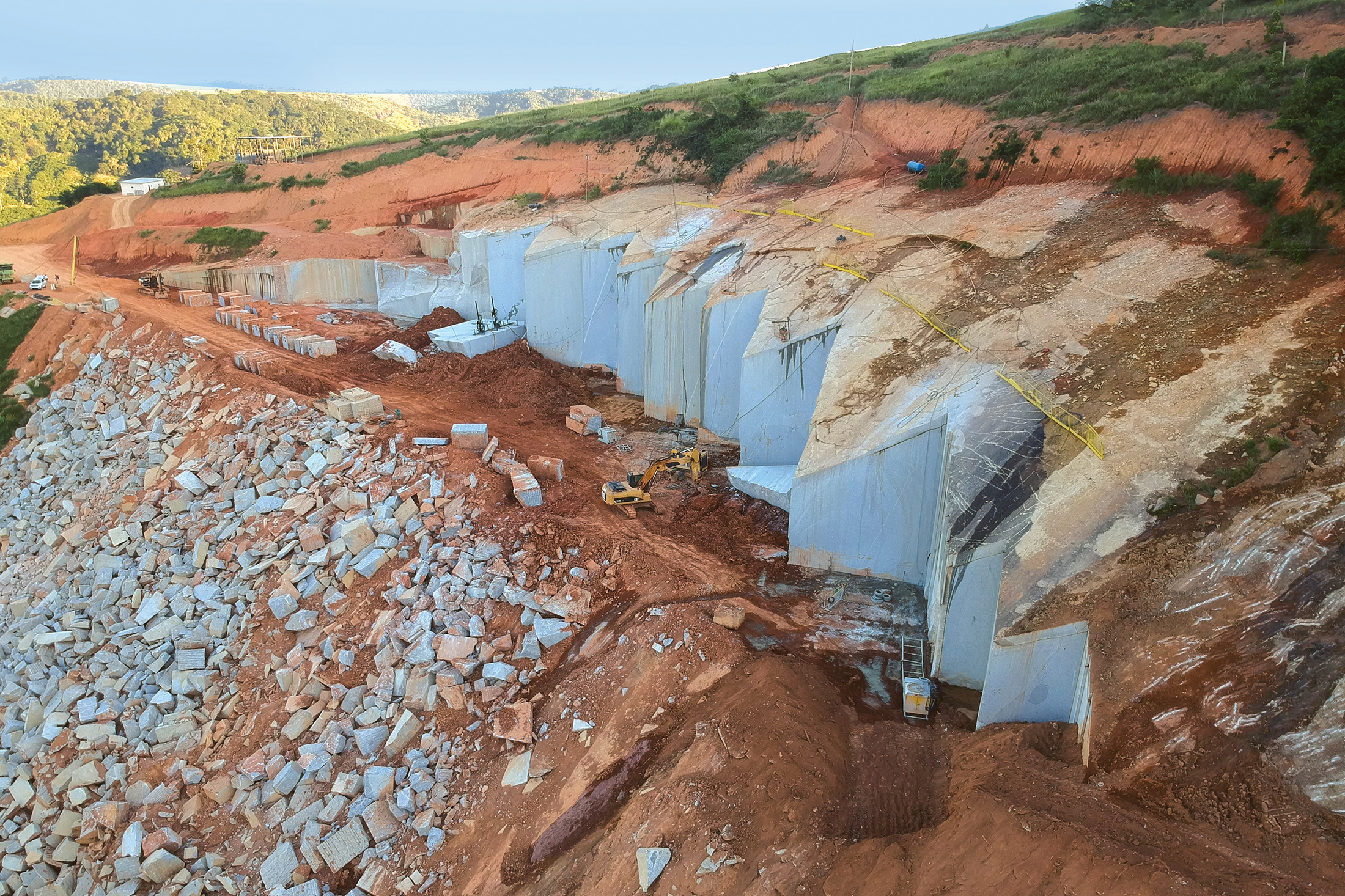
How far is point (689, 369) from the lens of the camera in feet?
67.8

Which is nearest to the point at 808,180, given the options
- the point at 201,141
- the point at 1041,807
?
the point at 1041,807

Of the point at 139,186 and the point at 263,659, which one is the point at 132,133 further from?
Answer: the point at 263,659

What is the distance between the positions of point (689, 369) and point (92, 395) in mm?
18683

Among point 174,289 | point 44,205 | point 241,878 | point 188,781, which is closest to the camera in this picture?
point 241,878

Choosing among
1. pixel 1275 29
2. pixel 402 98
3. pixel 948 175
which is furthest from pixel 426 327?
pixel 402 98

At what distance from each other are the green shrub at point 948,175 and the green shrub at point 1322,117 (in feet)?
22.6

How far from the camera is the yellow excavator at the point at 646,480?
16078 millimetres

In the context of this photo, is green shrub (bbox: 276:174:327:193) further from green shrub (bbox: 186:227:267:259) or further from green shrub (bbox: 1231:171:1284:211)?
green shrub (bbox: 1231:171:1284:211)

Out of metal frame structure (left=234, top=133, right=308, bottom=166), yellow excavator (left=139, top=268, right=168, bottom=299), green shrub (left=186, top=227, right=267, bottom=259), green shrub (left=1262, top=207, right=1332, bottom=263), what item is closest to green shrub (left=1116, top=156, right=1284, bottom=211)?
green shrub (left=1262, top=207, right=1332, bottom=263)

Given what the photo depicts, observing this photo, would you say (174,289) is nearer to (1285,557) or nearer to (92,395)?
(92,395)

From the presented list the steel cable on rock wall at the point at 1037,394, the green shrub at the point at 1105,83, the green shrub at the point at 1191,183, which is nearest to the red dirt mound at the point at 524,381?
the steel cable on rock wall at the point at 1037,394

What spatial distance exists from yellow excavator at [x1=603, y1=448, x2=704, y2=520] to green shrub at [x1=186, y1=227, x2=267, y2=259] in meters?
25.1

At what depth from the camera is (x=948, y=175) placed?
20344 mm

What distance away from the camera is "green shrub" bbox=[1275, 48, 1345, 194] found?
12.9 meters
